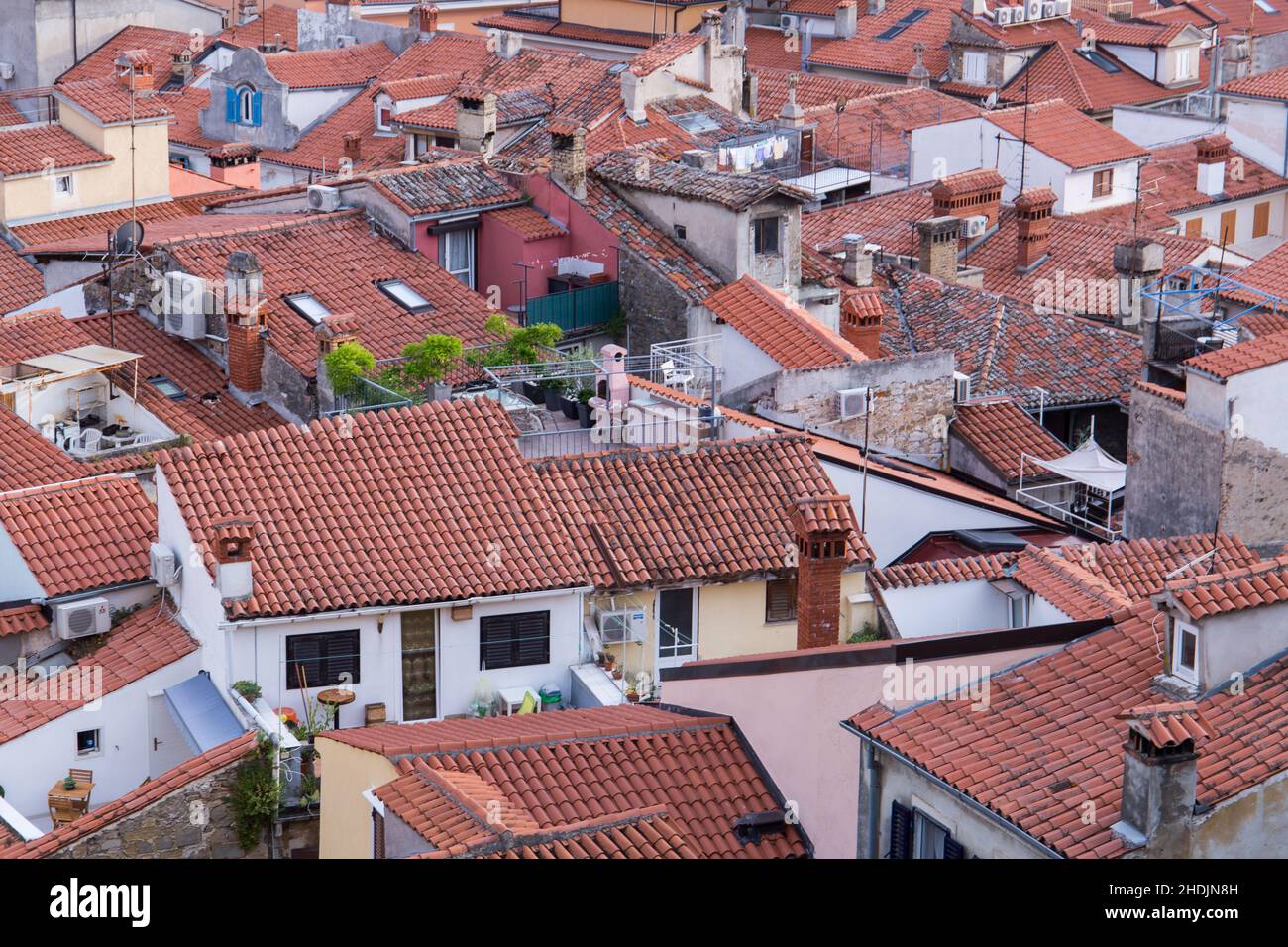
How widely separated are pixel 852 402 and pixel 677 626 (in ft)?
25.0

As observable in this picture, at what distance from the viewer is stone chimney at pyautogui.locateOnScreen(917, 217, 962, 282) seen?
41.1 m

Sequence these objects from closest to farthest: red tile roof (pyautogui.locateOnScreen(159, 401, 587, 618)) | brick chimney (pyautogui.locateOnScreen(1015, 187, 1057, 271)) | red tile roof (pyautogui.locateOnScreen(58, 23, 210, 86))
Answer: red tile roof (pyautogui.locateOnScreen(159, 401, 587, 618)) < brick chimney (pyautogui.locateOnScreen(1015, 187, 1057, 271)) < red tile roof (pyautogui.locateOnScreen(58, 23, 210, 86))

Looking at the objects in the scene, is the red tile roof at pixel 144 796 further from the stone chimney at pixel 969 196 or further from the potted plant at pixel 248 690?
the stone chimney at pixel 969 196

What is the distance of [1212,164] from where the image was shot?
5212 centimetres

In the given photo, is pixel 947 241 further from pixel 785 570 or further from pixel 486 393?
pixel 785 570

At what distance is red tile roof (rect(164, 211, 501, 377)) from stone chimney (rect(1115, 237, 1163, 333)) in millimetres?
11538

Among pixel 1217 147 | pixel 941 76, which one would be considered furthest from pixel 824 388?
pixel 941 76

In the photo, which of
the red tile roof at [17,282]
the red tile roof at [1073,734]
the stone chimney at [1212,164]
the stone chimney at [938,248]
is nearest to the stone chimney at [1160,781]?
the red tile roof at [1073,734]

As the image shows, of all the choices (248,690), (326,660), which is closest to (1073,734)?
(326,660)

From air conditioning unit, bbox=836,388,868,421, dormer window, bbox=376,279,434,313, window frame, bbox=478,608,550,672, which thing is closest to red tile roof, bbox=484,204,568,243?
dormer window, bbox=376,279,434,313

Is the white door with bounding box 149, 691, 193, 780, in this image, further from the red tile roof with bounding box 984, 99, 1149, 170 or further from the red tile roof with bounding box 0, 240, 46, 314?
the red tile roof with bounding box 984, 99, 1149, 170

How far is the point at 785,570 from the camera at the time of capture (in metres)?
25.0

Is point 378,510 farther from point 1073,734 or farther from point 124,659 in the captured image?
point 1073,734
